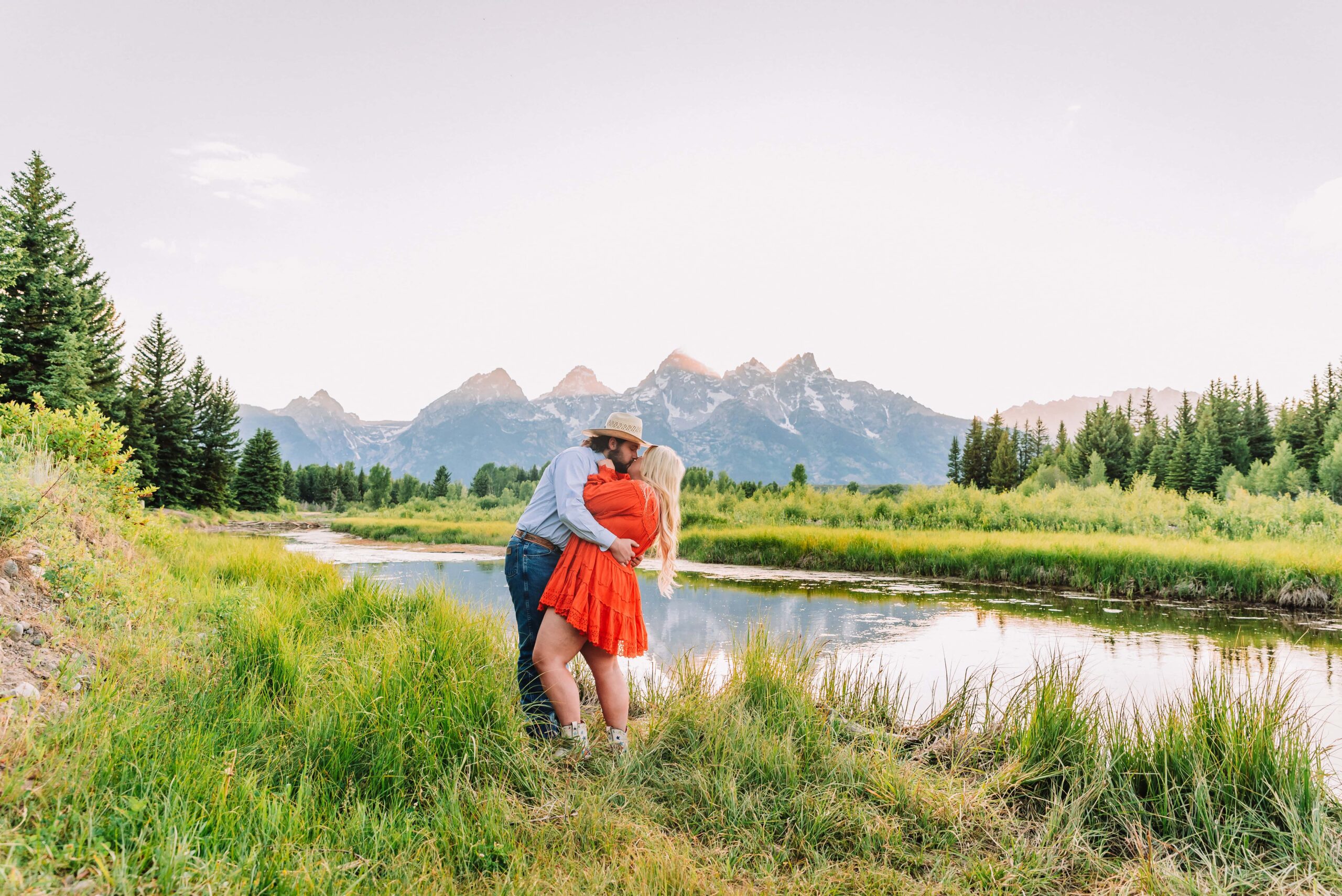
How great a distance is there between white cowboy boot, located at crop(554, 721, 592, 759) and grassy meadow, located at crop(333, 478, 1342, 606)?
49.3 feet

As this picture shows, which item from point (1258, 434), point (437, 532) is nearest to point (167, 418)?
Result: point (437, 532)

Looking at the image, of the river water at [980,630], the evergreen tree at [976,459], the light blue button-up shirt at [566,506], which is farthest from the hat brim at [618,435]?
the evergreen tree at [976,459]

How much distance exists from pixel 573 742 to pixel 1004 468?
74.4m

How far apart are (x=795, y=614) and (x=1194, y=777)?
9.15m

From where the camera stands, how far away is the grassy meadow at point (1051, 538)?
14.6 meters

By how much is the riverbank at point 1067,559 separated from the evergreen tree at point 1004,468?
49.1 meters

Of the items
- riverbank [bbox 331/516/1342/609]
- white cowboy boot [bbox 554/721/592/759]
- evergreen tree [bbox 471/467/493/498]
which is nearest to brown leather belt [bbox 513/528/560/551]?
white cowboy boot [bbox 554/721/592/759]

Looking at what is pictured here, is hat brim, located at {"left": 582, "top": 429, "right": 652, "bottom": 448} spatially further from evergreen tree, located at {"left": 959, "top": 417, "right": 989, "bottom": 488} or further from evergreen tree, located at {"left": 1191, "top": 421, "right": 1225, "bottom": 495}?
evergreen tree, located at {"left": 959, "top": 417, "right": 989, "bottom": 488}

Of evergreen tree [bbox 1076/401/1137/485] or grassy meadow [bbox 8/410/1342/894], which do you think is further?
evergreen tree [bbox 1076/401/1137/485]

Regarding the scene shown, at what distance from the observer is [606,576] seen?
12.3ft

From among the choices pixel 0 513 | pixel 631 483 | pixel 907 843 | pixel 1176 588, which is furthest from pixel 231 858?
pixel 1176 588

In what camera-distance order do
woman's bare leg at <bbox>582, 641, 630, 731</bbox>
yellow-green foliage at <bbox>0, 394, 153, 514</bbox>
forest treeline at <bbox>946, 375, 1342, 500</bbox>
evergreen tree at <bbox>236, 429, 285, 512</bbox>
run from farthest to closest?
evergreen tree at <bbox>236, 429, 285, 512</bbox> < forest treeline at <bbox>946, 375, 1342, 500</bbox> < yellow-green foliage at <bbox>0, 394, 153, 514</bbox> < woman's bare leg at <bbox>582, 641, 630, 731</bbox>

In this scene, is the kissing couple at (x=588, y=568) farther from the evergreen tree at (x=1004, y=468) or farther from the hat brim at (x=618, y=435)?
the evergreen tree at (x=1004, y=468)

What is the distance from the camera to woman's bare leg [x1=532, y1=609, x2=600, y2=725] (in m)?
3.74
